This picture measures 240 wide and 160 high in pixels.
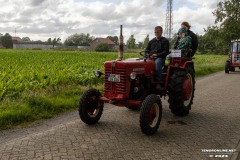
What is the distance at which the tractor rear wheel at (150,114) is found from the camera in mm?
5109

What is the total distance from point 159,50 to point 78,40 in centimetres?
11023

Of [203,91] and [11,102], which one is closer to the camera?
[11,102]

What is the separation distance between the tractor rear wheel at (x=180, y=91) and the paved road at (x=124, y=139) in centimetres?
26

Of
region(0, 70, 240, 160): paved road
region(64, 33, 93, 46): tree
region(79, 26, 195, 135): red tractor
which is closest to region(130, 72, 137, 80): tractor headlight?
region(79, 26, 195, 135): red tractor

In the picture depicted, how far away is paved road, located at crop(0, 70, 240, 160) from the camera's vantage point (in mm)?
4492

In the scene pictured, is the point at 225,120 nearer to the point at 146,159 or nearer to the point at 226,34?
the point at 146,159

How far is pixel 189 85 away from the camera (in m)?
7.14

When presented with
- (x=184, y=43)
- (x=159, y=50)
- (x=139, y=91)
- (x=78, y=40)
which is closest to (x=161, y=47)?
(x=159, y=50)

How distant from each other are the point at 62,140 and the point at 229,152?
9.47ft

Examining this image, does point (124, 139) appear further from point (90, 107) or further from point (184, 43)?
point (184, 43)

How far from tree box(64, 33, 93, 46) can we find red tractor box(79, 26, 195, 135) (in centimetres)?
10616

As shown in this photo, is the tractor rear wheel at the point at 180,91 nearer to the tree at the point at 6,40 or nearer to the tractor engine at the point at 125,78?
the tractor engine at the point at 125,78

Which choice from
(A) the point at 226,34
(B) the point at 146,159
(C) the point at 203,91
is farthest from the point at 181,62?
(A) the point at 226,34

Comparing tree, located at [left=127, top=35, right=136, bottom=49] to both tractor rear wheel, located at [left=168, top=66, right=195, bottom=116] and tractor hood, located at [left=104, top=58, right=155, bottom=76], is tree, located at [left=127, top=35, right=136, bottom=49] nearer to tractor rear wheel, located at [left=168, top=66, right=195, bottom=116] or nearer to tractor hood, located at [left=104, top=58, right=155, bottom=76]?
tractor rear wheel, located at [left=168, top=66, right=195, bottom=116]
